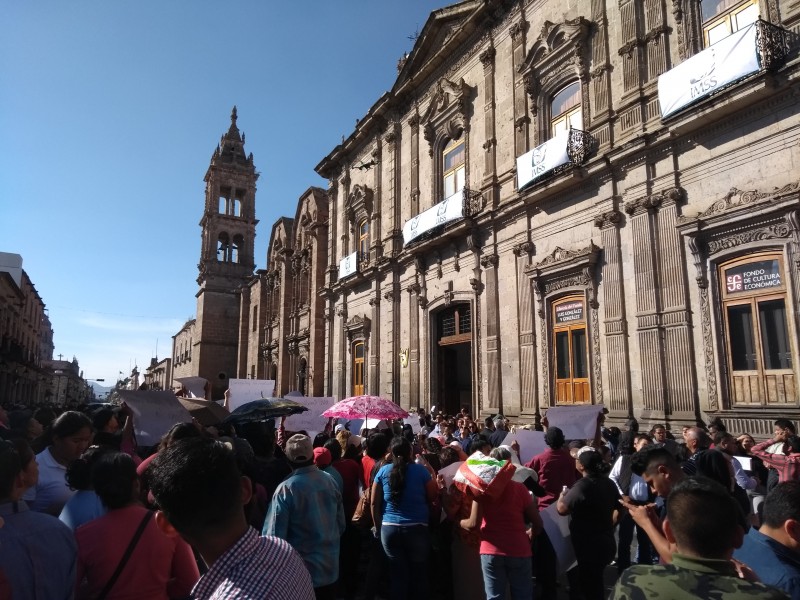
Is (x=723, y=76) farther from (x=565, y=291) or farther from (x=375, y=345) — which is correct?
(x=375, y=345)

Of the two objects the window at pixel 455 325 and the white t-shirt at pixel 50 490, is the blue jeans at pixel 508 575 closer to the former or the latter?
the white t-shirt at pixel 50 490

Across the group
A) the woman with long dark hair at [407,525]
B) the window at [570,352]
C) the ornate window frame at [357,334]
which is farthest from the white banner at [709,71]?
the ornate window frame at [357,334]

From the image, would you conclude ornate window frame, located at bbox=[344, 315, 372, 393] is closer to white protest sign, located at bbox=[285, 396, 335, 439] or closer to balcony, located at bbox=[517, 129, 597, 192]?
white protest sign, located at bbox=[285, 396, 335, 439]

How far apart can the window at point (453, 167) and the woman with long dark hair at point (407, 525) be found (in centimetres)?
1370

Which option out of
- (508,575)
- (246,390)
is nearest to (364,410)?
(246,390)

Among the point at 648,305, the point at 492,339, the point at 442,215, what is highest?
the point at 442,215

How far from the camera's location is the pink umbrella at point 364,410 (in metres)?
11.4

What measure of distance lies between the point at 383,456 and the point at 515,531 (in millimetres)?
1906

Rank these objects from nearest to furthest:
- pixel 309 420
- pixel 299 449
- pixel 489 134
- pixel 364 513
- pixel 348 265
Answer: pixel 299 449
pixel 364 513
pixel 309 420
pixel 489 134
pixel 348 265

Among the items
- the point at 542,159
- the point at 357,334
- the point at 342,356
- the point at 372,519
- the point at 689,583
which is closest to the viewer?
the point at 689,583

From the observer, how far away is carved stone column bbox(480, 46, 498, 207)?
52.6ft

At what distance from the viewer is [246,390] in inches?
614

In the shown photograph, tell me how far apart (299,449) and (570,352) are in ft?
32.7

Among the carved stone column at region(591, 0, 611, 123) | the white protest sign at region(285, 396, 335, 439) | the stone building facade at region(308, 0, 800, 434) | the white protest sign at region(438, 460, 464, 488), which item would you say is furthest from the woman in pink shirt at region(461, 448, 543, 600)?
the carved stone column at region(591, 0, 611, 123)
